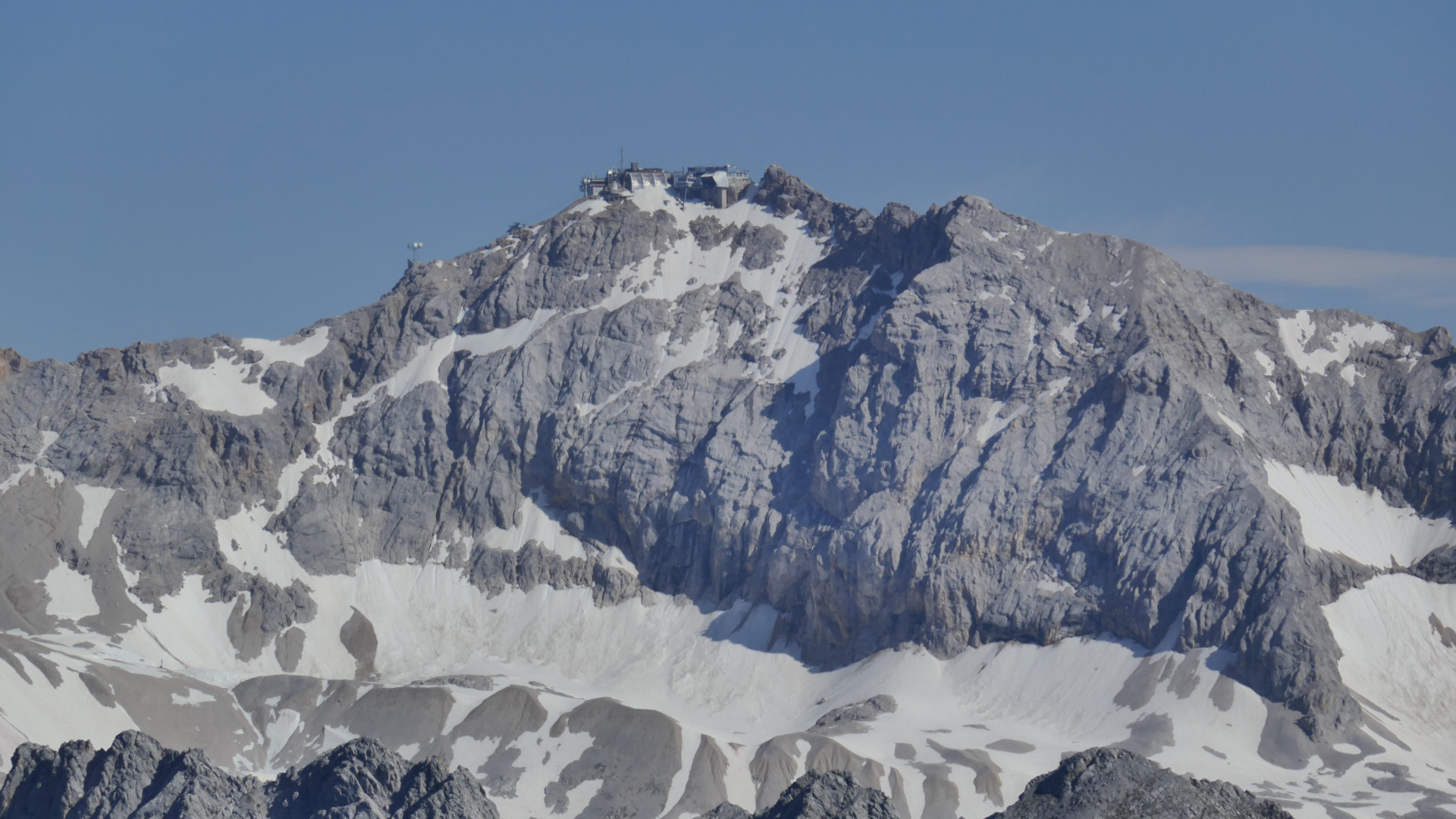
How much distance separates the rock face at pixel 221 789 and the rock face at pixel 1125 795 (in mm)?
27415

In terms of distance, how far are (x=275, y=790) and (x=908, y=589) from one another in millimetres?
96505

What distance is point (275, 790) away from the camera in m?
86.4

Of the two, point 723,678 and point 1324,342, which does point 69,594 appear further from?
point 1324,342

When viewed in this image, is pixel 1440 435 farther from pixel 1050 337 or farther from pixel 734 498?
pixel 734 498

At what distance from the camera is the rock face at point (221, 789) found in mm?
80688

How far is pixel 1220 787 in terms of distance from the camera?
218 feet

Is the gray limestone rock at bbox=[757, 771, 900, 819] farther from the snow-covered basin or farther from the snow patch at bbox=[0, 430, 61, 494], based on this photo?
the snow patch at bbox=[0, 430, 61, 494]

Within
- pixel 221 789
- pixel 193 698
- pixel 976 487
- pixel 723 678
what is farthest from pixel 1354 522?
pixel 221 789

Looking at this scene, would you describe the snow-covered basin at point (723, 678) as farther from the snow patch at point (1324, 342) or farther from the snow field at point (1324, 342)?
the snow patch at point (1324, 342)

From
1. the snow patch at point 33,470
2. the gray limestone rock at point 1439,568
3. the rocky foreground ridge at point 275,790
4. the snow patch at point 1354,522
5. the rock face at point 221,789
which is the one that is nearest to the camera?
the rocky foreground ridge at point 275,790

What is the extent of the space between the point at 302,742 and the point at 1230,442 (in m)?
90.6

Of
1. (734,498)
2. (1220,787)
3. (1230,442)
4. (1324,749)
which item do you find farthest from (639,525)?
(1220,787)

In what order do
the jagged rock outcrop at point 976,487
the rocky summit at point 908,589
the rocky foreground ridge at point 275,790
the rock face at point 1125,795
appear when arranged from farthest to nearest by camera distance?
the jagged rock outcrop at point 976,487 → the rocky summit at point 908,589 → the rocky foreground ridge at point 275,790 → the rock face at point 1125,795

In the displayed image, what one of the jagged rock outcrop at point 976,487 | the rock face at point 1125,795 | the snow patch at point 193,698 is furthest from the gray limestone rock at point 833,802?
the snow patch at point 193,698
